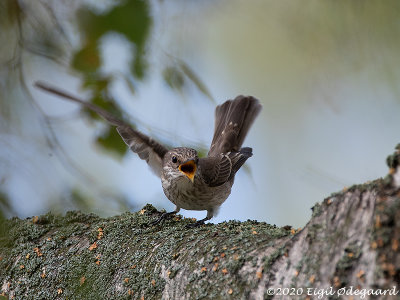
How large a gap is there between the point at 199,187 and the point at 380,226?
242 centimetres

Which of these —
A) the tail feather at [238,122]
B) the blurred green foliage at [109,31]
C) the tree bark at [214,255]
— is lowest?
the tree bark at [214,255]

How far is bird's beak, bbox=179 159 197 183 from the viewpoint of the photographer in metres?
3.64

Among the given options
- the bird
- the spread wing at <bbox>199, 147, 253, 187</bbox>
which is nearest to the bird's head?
the bird

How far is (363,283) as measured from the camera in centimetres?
138

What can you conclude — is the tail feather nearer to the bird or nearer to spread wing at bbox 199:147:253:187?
the bird

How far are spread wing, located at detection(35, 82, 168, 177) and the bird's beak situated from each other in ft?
0.74

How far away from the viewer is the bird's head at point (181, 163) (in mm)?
3611

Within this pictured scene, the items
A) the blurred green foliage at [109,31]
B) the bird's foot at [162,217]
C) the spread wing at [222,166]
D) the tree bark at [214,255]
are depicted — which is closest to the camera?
the tree bark at [214,255]

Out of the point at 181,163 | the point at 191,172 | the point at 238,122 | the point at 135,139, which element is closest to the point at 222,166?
the point at 191,172

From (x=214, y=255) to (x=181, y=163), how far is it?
66.8 inches

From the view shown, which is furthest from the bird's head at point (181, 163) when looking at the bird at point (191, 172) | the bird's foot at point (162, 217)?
the bird's foot at point (162, 217)

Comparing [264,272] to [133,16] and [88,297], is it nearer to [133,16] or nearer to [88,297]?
[88,297]

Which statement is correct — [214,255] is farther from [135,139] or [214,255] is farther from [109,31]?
[135,139]

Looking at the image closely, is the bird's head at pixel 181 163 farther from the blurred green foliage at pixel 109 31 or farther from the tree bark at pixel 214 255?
the blurred green foliage at pixel 109 31
